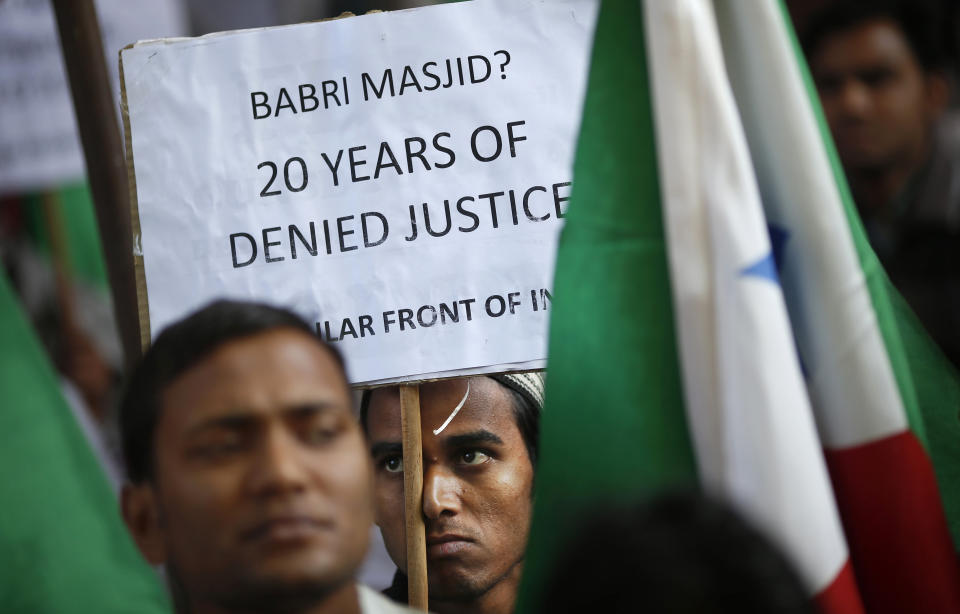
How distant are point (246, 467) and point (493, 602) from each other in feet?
3.02

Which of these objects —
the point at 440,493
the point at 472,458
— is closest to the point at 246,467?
the point at 440,493

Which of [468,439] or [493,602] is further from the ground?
[468,439]

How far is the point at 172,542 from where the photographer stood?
1.87 meters

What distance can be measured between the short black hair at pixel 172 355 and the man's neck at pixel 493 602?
0.75 metres

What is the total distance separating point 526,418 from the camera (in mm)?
2686

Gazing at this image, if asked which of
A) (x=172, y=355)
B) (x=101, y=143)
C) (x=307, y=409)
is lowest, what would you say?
(x=307, y=409)

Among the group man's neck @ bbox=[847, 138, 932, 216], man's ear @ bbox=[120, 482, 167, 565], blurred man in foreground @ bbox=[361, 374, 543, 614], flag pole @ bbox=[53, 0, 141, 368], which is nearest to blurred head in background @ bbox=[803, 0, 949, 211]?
man's neck @ bbox=[847, 138, 932, 216]

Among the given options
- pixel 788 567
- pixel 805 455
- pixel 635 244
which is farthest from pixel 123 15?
pixel 788 567

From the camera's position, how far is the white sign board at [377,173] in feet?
7.98

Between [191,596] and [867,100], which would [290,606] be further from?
[867,100]

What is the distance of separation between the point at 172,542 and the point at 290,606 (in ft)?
0.79

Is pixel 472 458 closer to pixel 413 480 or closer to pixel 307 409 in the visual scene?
pixel 413 480

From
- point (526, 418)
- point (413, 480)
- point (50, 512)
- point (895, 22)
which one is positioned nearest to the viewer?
point (50, 512)

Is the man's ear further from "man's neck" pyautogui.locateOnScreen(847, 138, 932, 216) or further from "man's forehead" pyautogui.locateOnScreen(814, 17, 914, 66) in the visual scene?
"man's forehead" pyautogui.locateOnScreen(814, 17, 914, 66)
